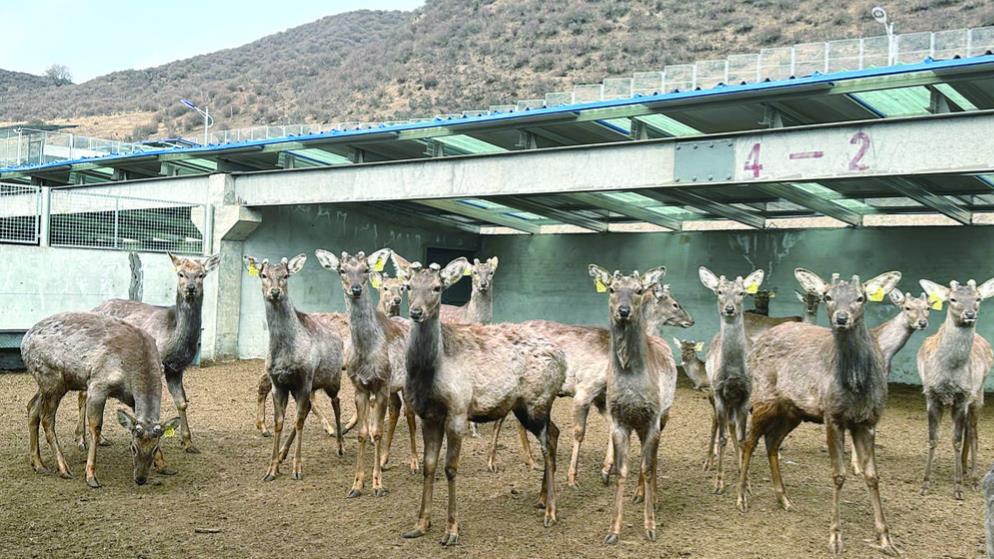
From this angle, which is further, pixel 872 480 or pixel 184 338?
pixel 184 338

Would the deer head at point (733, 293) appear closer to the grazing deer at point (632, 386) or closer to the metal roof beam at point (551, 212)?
the grazing deer at point (632, 386)

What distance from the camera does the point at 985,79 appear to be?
985cm

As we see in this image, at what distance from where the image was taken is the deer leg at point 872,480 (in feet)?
21.0

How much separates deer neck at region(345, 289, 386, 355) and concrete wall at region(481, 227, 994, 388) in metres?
11.8

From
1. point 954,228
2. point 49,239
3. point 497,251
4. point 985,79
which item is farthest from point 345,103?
point 985,79

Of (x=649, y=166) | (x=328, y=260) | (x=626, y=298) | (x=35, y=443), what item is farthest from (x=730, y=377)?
(x=35, y=443)

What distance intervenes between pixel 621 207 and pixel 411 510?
1014 centimetres

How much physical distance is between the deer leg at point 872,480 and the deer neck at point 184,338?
7.52 metres

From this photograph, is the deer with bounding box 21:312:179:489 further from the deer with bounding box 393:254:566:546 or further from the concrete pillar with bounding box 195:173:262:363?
the concrete pillar with bounding box 195:173:262:363

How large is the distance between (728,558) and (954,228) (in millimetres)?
13134

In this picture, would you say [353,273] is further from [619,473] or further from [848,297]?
[848,297]

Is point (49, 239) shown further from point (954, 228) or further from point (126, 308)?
point (954, 228)

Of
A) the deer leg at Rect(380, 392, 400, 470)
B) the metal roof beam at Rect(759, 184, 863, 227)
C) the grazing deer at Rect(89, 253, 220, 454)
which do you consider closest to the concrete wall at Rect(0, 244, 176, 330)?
the grazing deer at Rect(89, 253, 220, 454)

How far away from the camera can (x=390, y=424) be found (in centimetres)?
892
